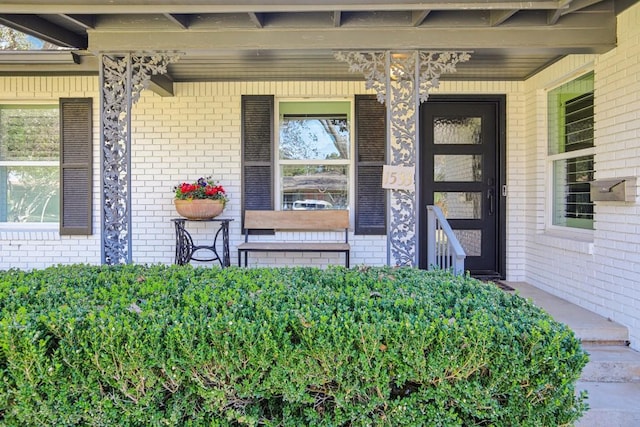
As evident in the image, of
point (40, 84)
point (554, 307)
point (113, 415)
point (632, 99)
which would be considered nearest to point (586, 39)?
point (632, 99)

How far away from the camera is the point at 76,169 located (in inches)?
219

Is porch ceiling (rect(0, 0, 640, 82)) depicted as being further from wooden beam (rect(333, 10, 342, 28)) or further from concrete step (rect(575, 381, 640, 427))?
concrete step (rect(575, 381, 640, 427))

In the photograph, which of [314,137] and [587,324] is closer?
[587,324]

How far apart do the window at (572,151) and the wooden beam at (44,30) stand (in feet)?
15.8

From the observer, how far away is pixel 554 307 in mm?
4285

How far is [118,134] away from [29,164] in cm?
235

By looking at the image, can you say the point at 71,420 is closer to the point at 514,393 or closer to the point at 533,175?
the point at 514,393

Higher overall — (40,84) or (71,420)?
(40,84)

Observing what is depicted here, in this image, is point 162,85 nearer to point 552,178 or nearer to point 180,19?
point 180,19

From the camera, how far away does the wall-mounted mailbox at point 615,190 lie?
3.58 m

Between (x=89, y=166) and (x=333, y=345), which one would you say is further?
(x=89, y=166)

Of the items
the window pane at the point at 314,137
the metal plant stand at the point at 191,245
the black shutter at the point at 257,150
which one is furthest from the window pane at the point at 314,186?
the metal plant stand at the point at 191,245

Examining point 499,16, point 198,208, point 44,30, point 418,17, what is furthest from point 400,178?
point 44,30

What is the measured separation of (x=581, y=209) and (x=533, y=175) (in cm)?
81
